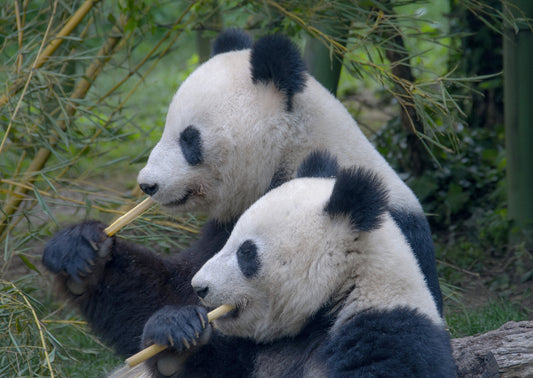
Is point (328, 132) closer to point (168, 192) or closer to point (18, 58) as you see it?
point (168, 192)

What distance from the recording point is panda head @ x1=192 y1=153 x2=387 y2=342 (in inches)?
103


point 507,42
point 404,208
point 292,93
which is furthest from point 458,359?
point 507,42

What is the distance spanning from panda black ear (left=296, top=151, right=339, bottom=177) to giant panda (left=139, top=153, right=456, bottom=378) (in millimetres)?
100

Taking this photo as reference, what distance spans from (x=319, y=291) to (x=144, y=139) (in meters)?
3.32

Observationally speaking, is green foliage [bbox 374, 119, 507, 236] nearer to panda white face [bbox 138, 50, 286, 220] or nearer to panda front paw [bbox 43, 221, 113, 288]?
panda white face [bbox 138, 50, 286, 220]

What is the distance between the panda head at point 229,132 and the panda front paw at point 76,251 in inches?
12.9

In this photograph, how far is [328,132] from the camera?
329 centimetres

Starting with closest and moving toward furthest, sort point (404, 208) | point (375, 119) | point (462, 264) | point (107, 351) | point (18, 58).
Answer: point (404, 208) < point (18, 58) < point (107, 351) < point (462, 264) < point (375, 119)

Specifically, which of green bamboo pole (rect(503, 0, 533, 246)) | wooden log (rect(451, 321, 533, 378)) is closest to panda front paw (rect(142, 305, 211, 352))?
wooden log (rect(451, 321, 533, 378))

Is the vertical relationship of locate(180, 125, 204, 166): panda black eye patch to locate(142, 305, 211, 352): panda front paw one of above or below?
above

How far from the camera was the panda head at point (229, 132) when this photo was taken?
3.21 m

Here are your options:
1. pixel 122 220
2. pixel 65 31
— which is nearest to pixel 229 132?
pixel 122 220

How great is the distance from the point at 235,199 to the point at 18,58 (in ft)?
6.23

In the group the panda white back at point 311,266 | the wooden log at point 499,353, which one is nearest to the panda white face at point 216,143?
the panda white back at point 311,266
